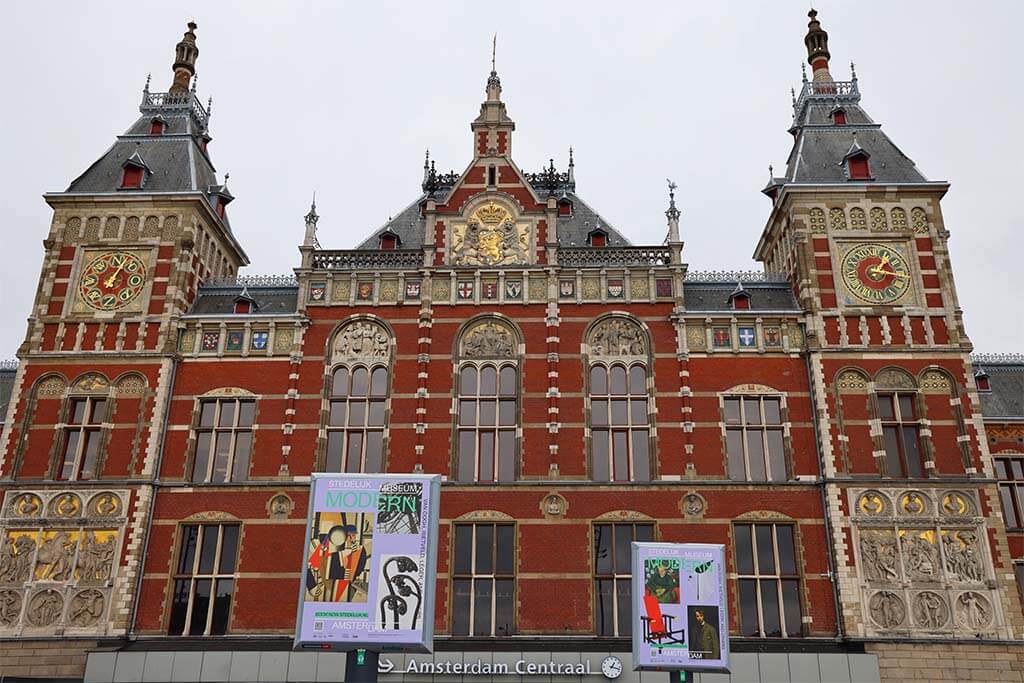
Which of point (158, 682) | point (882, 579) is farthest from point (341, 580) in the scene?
point (882, 579)

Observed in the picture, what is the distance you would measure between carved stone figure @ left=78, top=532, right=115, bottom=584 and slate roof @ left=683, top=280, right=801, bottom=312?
64.5 ft

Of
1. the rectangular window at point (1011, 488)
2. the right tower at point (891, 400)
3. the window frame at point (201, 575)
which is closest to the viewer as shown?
the right tower at point (891, 400)

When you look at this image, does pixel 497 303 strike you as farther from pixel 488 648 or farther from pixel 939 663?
pixel 939 663

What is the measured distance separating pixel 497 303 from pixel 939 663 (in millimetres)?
16684

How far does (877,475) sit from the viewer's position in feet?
84.8

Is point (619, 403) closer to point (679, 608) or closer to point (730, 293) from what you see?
point (730, 293)

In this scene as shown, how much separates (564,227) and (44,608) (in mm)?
21017

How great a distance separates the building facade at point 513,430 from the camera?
24594mm

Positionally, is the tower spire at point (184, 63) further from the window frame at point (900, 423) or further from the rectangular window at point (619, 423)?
the window frame at point (900, 423)

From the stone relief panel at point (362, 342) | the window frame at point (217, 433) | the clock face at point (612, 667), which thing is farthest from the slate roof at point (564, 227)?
the clock face at point (612, 667)

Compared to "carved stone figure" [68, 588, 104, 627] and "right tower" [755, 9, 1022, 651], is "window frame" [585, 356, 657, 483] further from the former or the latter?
"carved stone figure" [68, 588, 104, 627]

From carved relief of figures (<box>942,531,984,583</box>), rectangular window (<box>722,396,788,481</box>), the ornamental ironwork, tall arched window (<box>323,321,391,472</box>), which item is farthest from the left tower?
carved relief of figures (<box>942,531,984,583</box>)

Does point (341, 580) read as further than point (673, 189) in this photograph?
No

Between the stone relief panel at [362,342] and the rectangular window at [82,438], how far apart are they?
25.1 ft
